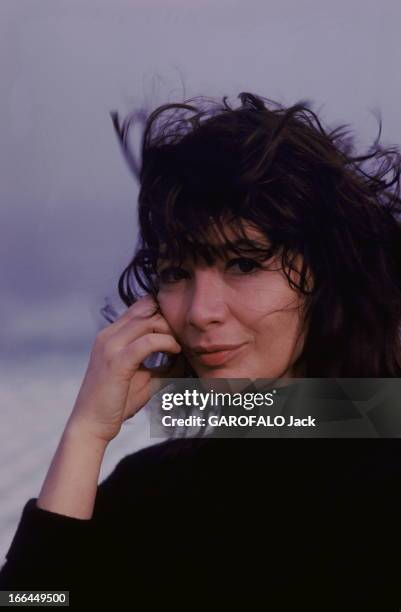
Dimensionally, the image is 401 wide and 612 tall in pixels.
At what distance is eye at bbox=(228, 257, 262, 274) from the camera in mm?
1216

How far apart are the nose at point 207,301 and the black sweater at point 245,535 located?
231 mm

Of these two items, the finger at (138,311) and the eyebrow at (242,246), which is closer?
the eyebrow at (242,246)

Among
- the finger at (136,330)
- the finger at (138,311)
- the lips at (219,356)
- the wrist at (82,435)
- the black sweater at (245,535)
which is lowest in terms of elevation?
the black sweater at (245,535)

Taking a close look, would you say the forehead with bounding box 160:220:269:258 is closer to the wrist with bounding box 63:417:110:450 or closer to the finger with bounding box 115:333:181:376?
the finger with bounding box 115:333:181:376

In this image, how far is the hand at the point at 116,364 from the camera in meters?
1.28

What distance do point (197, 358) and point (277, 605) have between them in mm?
375

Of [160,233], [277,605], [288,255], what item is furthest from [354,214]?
[277,605]

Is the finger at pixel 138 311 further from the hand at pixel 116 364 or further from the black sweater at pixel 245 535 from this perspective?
the black sweater at pixel 245 535

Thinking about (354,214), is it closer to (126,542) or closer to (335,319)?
(335,319)

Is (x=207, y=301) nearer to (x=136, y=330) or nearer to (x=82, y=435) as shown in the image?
(x=136, y=330)

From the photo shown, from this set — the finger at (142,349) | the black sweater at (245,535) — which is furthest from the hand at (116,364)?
the black sweater at (245,535)

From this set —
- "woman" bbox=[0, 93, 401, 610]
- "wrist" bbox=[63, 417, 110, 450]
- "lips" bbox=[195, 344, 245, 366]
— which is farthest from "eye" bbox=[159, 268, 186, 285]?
"wrist" bbox=[63, 417, 110, 450]

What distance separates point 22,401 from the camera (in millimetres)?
1379

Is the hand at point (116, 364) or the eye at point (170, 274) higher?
the eye at point (170, 274)
